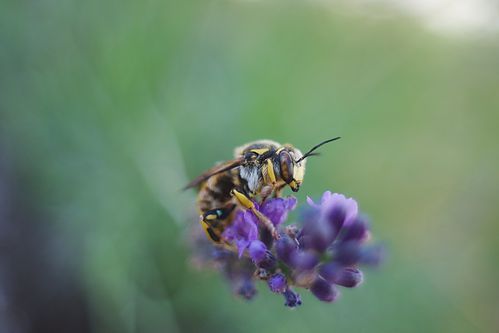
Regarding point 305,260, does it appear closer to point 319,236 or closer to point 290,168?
point 319,236

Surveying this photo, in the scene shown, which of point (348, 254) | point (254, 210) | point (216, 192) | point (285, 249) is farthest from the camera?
point (216, 192)

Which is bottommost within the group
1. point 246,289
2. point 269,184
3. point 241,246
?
point 246,289

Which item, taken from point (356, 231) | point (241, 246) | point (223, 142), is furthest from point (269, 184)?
point (223, 142)

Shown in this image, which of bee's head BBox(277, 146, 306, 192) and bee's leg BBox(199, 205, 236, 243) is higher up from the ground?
bee's head BBox(277, 146, 306, 192)

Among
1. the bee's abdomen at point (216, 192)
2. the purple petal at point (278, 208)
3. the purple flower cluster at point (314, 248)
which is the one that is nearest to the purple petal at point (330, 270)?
the purple flower cluster at point (314, 248)

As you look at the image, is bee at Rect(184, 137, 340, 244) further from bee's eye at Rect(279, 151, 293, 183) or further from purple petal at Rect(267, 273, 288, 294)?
purple petal at Rect(267, 273, 288, 294)

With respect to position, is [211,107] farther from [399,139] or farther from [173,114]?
[399,139]

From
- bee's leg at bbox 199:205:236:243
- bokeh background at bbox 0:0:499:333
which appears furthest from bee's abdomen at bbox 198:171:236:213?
bokeh background at bbox 0:0:499:333
